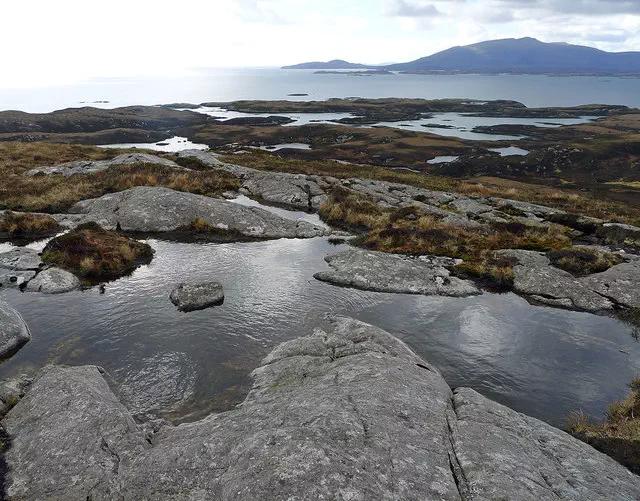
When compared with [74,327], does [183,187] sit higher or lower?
higher

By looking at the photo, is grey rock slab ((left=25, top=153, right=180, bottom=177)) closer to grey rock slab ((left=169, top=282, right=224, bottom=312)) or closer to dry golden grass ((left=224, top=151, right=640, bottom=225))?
dry golden grass ((left=224, top=151, right=640, bottom=225))

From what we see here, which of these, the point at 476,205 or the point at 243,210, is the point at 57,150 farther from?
the point at 476,205

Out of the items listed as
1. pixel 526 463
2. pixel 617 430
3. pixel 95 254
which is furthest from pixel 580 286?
pixel 95 254

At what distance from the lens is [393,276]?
78.9 feet

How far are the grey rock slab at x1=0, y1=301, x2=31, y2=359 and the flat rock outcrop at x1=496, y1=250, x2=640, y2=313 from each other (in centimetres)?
2571

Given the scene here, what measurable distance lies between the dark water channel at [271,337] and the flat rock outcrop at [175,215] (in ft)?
22.2

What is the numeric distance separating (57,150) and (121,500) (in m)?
71.6

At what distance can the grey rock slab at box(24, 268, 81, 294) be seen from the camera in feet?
67.5

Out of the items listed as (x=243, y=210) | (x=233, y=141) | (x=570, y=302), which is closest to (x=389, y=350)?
(x=570, y=302)

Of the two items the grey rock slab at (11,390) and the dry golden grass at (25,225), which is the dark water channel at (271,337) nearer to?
the grey rock slab at (11,390)

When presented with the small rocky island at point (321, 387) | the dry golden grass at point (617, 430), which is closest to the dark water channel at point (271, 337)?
the dry golden grass at point (617, 430)

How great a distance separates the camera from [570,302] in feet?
73.9

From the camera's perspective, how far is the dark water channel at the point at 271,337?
1488 centimetres

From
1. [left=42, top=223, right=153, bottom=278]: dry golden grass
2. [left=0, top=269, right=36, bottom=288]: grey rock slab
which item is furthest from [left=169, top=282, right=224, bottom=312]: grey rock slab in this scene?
[left=0, top=269, right=36, bottom=288]: grey rock slab
